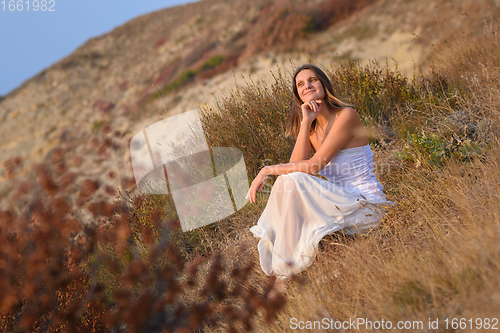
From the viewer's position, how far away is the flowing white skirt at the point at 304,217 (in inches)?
89.5

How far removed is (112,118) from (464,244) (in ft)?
70.4

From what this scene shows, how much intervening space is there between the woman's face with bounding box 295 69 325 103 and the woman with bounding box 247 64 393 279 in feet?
0.05

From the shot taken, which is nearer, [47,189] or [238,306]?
[47,189]

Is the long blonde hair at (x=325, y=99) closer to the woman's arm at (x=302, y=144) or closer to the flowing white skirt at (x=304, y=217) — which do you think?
the woman's arm at (x=302, y=144)

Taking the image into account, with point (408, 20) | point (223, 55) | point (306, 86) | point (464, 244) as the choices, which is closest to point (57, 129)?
point (223, 55)

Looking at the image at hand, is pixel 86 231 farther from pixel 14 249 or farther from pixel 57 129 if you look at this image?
pixel 57 129

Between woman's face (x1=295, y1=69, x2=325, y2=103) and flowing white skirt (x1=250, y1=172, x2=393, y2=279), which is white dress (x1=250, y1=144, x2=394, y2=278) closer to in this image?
flowing white skirt (x1=250, y1=172, x2=393, y2=279)

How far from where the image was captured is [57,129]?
23.5 metres

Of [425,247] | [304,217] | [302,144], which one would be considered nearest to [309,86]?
[302,144]

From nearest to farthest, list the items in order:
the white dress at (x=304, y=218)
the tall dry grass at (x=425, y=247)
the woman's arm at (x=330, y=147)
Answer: the tall dry grass at (x=425, y=247), the white dress at (x=304, y=218), the woman's arm at (x=330, y=147)

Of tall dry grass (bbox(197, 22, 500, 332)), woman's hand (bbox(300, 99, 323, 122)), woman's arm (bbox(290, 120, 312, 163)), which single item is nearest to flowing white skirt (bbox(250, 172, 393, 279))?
tall dry grass (bbox(197, 22, 500, 332))

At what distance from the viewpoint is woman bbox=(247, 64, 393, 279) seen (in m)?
2.29

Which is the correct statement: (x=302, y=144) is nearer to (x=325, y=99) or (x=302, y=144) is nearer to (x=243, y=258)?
(x=325, y=99)

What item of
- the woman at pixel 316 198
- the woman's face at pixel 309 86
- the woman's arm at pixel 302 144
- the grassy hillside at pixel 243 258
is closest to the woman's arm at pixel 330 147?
the woman at pixel 316 198
